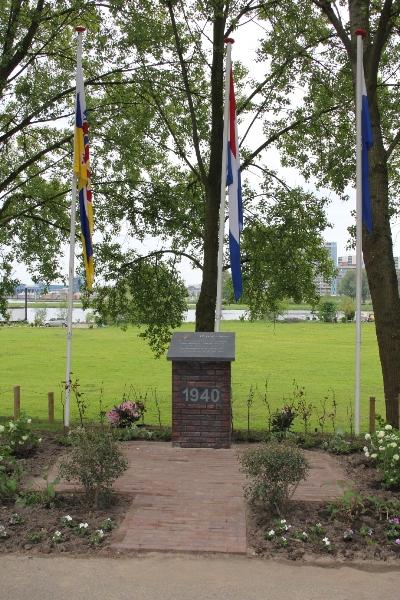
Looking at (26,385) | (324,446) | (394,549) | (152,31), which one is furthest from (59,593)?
(26,385)

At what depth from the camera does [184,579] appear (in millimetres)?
4605

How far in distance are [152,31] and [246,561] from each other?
10525mm

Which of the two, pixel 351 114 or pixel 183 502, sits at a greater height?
pixel 351 114

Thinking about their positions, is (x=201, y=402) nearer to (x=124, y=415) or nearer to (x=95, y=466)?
(x=124, y=415)

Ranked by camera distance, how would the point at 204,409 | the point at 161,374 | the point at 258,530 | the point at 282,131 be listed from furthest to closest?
the point at 161,374
the point at 282,131
the point at 204,409
the point at 258,530

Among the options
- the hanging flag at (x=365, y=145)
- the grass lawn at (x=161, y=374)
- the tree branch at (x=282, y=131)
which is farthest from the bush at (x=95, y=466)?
the tree branch at (x=282, y=131)

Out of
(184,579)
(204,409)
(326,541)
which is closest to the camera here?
(184,579)

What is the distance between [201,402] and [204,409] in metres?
0.11

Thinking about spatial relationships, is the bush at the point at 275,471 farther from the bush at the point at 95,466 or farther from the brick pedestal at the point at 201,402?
the brick pedestal at the point at 201,402

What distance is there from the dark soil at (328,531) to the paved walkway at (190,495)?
18 cm

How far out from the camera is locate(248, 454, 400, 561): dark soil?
5.09 meters

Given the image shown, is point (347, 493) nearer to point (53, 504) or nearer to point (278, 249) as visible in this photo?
point (53, 504)

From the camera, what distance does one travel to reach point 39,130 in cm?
1653

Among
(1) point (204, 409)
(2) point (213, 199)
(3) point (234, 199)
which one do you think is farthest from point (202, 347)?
(2) point (213, 199)
